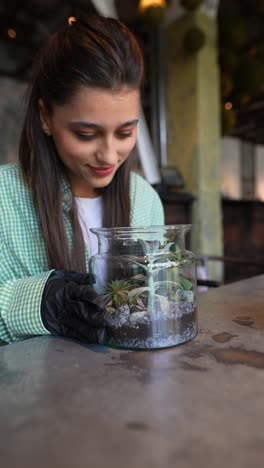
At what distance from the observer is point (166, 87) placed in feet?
9.75

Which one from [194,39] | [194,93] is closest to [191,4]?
[194,39]

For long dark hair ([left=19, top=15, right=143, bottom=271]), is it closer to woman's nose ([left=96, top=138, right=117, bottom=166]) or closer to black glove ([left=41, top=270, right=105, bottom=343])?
woman's nose ([left=96, top=138, right=117, bottom=166])

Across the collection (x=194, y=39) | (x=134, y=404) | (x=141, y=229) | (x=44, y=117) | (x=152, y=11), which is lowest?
(x=134, y=404)

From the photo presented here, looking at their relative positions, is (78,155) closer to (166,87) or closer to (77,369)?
(77,369)

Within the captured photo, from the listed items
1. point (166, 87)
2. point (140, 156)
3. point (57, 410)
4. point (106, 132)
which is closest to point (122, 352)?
point (57, 410)

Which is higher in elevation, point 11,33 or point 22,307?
point 11,33

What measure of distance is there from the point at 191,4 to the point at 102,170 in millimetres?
2246

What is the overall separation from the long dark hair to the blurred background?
4.33 ft

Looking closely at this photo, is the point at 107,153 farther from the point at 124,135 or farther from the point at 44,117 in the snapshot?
the point at 44,117

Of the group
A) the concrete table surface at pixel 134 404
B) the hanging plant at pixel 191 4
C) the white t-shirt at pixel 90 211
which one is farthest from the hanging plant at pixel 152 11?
the concrete table surface at pixel 134 404

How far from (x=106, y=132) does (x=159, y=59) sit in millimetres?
2462

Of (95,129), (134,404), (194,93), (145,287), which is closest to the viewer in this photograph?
(134,404)

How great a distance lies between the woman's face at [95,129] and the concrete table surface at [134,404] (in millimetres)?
391

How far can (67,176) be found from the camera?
968mm
